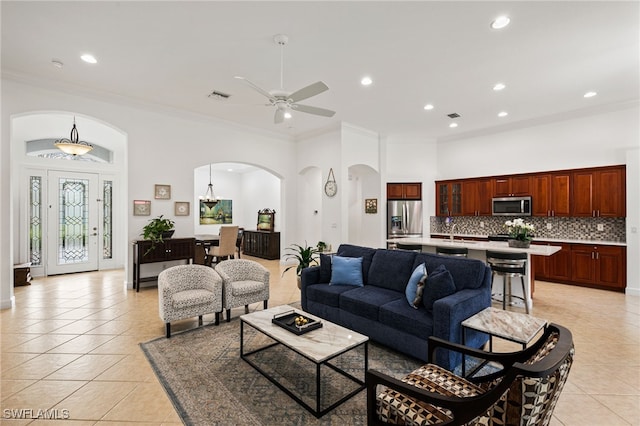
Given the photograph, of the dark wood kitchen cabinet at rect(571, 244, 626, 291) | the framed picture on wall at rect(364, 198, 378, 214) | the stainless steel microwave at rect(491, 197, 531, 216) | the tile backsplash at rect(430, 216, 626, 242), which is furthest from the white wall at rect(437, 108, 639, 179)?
the framed picture on wall at rect(364, 198, 378, 214)

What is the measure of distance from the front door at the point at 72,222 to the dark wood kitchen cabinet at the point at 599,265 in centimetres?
1015

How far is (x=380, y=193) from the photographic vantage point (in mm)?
7465

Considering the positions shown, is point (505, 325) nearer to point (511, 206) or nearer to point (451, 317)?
point (451, 317)

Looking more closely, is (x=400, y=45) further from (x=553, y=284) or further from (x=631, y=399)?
(x=553, y=284)

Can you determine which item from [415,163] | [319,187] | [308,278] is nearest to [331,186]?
[319,187]

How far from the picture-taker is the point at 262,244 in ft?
30.0

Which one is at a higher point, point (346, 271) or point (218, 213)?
point (218, 213)

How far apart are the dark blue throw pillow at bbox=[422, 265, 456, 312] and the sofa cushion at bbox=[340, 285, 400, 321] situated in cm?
36

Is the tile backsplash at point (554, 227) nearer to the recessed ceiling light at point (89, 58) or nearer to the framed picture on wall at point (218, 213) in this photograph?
the framed picture on wall at point (218, 213)

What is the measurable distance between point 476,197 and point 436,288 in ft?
17.0

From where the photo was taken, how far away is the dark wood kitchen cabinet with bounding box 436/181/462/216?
7.37 metres

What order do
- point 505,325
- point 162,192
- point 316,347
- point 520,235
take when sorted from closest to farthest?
point 316,347 < point 505,325 < point 520,235 < point 162,192

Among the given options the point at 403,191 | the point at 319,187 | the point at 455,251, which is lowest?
the point at 455,251

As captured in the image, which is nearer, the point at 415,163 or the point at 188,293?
the point at 188,293
